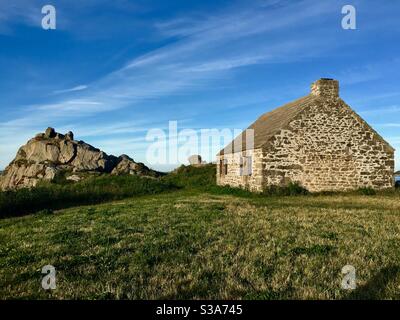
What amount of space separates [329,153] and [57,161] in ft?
92.1

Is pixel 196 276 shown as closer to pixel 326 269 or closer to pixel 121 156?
pixel 326 269

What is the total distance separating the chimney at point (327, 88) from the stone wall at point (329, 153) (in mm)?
409

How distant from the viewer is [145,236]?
387 inches

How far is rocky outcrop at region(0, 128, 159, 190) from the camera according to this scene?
3731cm

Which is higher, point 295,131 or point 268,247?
point 295,131

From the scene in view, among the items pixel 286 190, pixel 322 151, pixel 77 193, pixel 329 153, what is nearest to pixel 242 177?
pixel 286 190

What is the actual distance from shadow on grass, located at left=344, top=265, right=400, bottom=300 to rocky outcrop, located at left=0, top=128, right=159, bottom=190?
3196cm

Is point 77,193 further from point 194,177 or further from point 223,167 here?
point 194,177

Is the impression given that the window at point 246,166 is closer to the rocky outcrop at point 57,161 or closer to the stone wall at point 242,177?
the stone wall at point 242,177

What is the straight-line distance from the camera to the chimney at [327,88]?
2403 centimetres

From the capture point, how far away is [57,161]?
131 ft

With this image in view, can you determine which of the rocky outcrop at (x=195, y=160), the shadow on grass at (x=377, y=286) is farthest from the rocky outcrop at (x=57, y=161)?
the shadow on grass at (x=377, y=286)
